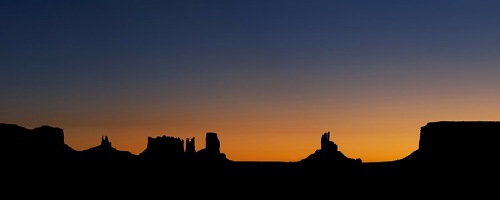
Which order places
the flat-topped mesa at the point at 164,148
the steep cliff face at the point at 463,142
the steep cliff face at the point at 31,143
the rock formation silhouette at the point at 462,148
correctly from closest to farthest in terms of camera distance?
the rock formation silhouette at the point at 462,148 → the steep cliff face at the point at 463,142 → the steep cliff face at the point at 31,143 → the flat-topped mesa at the point at 164,148

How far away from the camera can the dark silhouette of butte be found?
168 feet

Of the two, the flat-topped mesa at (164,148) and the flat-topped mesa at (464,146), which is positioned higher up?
the flat-topped mesa at (164,148)

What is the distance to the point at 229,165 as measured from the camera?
111312 millimetres

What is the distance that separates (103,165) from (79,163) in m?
7.53

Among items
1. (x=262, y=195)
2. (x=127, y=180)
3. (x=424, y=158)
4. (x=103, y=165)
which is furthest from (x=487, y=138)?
(x=103, y=165)

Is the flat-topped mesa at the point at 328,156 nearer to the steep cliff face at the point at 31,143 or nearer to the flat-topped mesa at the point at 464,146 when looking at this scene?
the steep cliff face at the point at 31,143

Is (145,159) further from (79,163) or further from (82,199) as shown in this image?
(82,199)

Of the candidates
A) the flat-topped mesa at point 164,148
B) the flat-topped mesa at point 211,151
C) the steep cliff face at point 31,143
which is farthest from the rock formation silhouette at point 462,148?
the flat-topped mesa at point 211,151

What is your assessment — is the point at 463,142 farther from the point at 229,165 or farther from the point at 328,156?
the point at 229,165

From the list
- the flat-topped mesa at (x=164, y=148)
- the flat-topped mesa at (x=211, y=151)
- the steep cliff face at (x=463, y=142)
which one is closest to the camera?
the steep cliff face at (x=463, y=142)

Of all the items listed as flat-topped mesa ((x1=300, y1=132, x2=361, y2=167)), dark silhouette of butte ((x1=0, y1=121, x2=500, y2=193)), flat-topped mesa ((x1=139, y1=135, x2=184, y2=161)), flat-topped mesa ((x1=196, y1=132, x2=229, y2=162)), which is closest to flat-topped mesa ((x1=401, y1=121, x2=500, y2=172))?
dark silhouette of butte ((x1=0, y1=121, x2=500, y2=193))

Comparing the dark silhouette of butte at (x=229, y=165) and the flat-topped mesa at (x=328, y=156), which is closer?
the dark silhouette of butte at (x=229, y=165)

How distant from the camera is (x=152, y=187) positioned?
80188 millimetres

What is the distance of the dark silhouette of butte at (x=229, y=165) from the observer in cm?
5128
